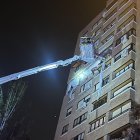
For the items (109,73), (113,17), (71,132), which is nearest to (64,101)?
(71,132)

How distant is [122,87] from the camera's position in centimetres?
3606

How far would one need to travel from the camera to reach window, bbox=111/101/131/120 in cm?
3274

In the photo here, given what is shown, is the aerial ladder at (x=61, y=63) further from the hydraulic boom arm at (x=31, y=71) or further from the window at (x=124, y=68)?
the window at (x=124, y=68)

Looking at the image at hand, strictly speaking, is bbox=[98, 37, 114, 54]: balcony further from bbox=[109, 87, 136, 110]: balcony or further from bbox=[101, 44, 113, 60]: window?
bbox=[109, 87, 136, 110]: balcony

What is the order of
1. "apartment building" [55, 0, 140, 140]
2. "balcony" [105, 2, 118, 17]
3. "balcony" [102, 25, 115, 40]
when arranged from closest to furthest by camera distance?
"apartment building" [55, 0, 140, 140] < "balcony" [102, 25, 115, 40] < "balcony" [105, 2, 118, 17]

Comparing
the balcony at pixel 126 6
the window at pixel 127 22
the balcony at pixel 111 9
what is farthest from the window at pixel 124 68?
the balcony at pixel 111 9

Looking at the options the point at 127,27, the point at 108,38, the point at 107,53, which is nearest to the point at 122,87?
the point at 107,53

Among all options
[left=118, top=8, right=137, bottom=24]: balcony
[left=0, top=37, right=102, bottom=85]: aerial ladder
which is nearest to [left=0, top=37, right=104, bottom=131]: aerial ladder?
[left=0, top=37, right=102, bottom=85]: aerial ladder

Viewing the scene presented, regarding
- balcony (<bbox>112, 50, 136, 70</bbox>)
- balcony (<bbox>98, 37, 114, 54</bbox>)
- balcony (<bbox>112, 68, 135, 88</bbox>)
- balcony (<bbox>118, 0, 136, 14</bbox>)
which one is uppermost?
balcony (<bbox>118, 0, 136, 14</bbox>)

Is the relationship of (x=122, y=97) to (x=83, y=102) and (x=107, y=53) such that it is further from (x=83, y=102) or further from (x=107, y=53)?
(x=107, y=53)

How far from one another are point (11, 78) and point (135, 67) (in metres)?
16.2

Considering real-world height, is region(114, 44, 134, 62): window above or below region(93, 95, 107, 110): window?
above

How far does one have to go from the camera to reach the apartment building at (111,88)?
33.5 m

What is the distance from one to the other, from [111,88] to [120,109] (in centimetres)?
464
